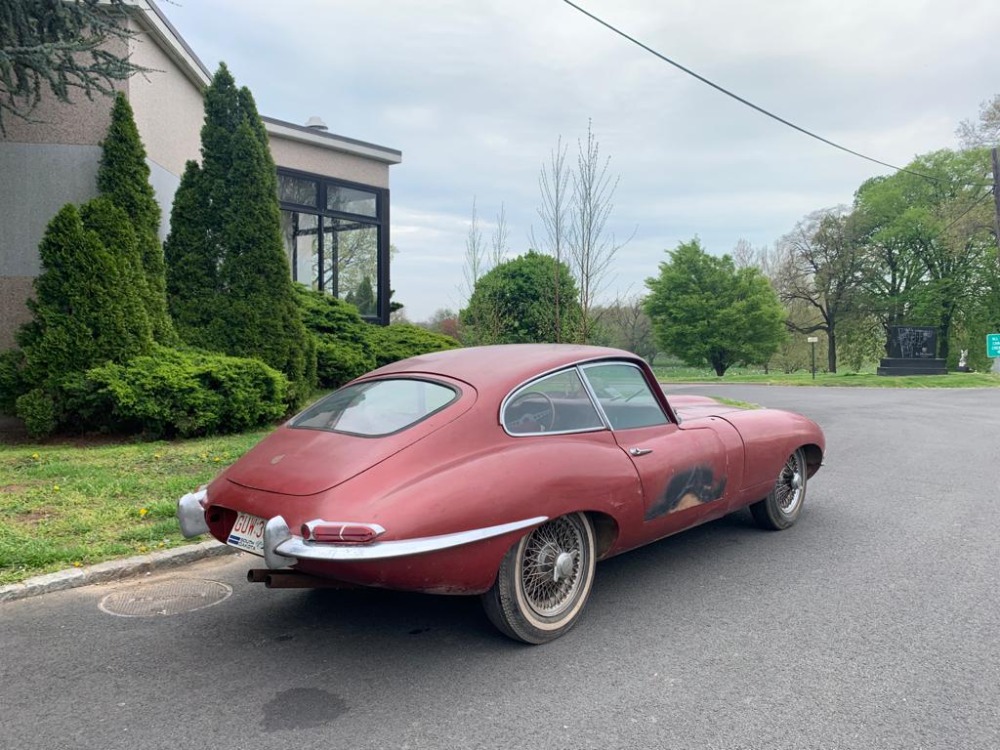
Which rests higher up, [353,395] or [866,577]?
[353,395]

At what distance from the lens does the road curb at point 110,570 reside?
4109 mm

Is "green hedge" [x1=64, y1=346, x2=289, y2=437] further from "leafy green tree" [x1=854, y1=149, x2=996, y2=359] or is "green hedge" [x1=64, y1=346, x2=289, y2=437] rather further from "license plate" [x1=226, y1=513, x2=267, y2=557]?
"leafy green tree" [x1=854, y1=149, x2=996, y2=359]

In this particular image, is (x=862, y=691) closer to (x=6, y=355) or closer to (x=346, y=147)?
(x=6, y=355)

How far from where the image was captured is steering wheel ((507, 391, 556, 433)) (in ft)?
12.0

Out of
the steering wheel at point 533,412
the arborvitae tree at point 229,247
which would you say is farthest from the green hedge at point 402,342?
the steering wheel at point 533,412

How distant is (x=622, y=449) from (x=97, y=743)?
2624mm

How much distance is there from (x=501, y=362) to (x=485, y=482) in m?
0.94

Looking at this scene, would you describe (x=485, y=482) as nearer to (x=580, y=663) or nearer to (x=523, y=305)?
(x=580, y=663)

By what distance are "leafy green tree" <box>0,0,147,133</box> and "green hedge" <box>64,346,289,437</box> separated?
3.24 meters

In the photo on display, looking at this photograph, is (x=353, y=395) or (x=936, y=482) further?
(x=936, y=482)

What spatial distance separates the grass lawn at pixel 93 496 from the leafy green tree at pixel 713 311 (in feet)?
137

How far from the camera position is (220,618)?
381 centimetres

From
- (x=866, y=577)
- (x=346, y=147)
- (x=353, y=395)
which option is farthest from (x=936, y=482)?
(x=346, y=147)

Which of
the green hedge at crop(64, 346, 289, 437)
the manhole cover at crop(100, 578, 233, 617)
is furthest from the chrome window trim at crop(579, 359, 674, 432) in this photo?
the green hedge at crop(64, 346, 289, 437)
